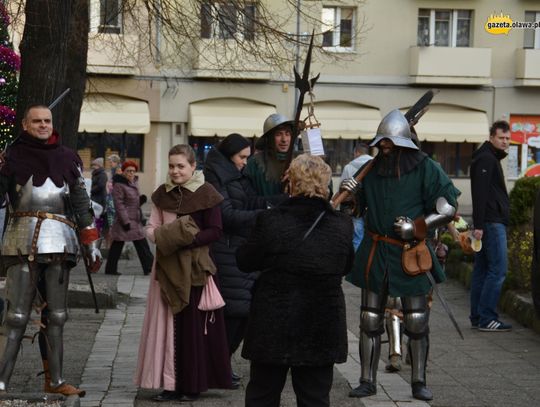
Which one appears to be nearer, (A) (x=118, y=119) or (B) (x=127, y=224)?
(B) (x=127, y=224)

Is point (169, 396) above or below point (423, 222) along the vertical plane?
below

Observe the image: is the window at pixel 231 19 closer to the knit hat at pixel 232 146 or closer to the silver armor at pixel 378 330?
the knit hat at pixel 232 146

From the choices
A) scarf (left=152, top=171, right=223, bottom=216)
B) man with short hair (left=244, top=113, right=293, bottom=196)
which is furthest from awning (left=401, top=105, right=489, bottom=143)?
scarf (left=152, top=171, right=223, bottom=216)

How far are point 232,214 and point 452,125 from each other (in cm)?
→ 2973

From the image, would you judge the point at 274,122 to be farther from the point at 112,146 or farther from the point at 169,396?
the point at 112,146

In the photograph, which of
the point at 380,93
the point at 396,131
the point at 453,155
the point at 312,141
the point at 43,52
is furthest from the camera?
the point at 453,155

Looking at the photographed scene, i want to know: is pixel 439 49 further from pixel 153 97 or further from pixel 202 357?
pixel 202 357

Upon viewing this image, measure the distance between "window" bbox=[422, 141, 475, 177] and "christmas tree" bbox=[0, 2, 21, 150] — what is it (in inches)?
1064

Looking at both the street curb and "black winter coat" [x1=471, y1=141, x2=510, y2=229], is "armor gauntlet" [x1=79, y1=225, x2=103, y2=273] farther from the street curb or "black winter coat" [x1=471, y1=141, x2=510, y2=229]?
the street curb

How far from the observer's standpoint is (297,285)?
5.55 m

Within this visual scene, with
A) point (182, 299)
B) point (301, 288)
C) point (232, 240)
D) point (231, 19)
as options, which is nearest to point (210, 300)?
point (182, 299)

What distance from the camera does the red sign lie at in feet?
121

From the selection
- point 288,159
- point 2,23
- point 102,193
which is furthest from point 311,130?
point 102,193

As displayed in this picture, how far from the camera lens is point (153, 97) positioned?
3494 centimetres
